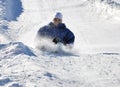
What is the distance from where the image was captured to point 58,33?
9.94 metres

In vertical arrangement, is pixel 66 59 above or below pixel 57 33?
below

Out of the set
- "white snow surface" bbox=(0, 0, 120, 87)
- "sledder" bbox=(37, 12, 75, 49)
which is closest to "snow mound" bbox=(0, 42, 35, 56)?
"white snow surface" bbox=(0, 0, 120, 87)

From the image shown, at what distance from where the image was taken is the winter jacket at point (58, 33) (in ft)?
32.4

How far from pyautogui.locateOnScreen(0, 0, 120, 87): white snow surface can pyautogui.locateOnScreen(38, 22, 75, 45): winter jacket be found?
305mm

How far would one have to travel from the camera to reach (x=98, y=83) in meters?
6.28

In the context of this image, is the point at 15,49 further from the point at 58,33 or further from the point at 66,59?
the point at 58,33

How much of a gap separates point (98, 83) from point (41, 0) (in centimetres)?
1233

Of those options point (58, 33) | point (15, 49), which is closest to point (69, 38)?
point (58, 33)

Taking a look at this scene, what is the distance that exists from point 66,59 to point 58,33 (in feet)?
7.02

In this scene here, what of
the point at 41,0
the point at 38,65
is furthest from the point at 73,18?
the point at 38,65

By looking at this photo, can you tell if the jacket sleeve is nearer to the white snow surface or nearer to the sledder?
the sledder

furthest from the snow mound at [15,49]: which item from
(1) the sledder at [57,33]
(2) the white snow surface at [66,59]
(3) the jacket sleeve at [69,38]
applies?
(3) the jacket sleeve at [69,38]

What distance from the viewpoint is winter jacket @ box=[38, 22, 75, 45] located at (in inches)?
389

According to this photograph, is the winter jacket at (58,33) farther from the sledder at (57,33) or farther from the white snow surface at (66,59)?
the white snow surface at (66,59)
